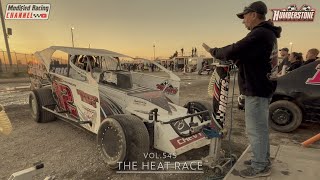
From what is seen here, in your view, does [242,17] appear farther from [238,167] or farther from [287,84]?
[287,84]

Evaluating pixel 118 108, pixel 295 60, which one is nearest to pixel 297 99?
pixel 295 60

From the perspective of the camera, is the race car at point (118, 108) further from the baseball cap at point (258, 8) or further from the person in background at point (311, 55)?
the person in background at point (311, 55)

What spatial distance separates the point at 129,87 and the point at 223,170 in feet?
8.94

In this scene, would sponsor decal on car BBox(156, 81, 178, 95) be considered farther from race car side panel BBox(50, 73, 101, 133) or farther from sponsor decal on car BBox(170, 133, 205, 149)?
race car side panel BBox(50, 73, 101, 133)

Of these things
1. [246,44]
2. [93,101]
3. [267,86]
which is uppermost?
[246,44]

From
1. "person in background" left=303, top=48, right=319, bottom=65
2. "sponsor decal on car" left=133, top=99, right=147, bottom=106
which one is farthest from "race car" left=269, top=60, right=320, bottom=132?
"sponsor decal on car" left=133, top=99, right=147, bottom=106

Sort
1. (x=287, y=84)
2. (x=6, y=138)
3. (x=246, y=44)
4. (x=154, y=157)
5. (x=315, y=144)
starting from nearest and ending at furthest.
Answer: (x=246, y=44), (x=154, y=157), (x=315, y=144), (x=6, y=138), (x=287, y=84)

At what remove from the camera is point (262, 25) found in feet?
9.77

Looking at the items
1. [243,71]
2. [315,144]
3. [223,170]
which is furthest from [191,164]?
[315,144]

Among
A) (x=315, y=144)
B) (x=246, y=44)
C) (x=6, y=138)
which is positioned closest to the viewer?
(x=246, y=44)

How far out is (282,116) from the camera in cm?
571

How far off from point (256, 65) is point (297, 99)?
10.7ft

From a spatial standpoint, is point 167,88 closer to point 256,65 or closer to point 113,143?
point 113,143

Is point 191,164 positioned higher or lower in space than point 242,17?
lower
